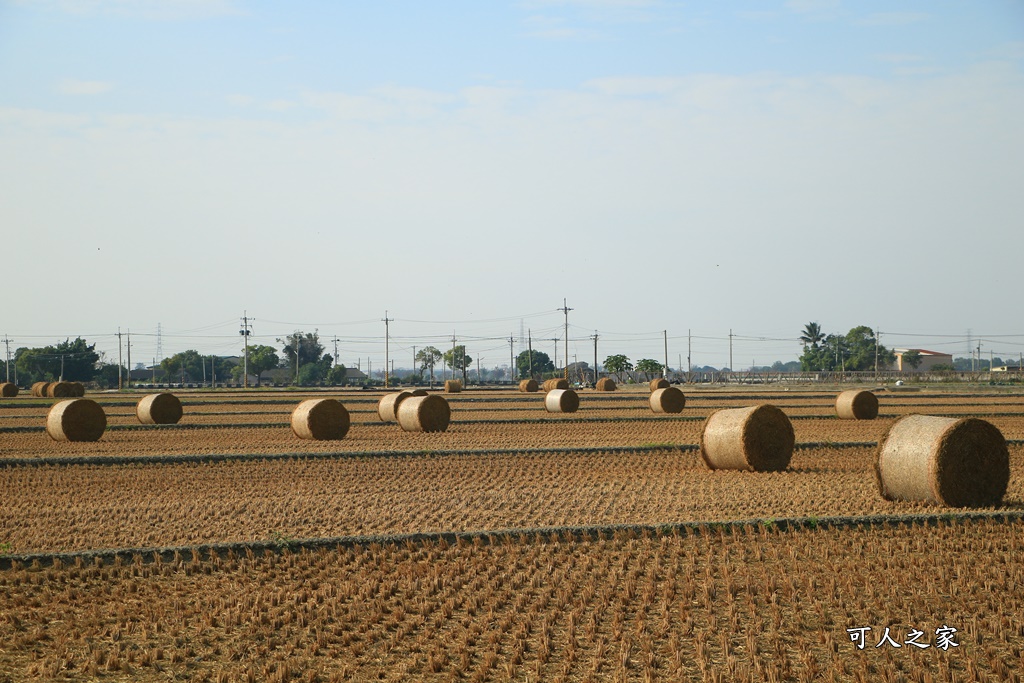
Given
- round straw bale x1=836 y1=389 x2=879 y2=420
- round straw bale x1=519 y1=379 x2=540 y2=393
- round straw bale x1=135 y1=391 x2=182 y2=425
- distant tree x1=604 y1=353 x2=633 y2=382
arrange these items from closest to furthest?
round straw bale x1=135 y1=391 x2=182 y2=425, round straw bale x1=836 y1=389 x2=879 y2=420, round straw bale x1=519 y1=379 x2=540 y2=393, distant tree x1=604 y1=353 x2=633 y2=382

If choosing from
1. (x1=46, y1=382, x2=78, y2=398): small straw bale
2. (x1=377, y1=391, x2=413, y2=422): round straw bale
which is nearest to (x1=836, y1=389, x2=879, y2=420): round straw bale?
(x1=377, y1=391, x2=413, y2=422): round straw bale

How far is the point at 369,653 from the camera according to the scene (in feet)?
29.5

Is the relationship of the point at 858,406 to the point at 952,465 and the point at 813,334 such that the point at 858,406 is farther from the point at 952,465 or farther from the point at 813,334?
the point at 813,334

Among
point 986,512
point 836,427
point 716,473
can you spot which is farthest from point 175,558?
point 836,427

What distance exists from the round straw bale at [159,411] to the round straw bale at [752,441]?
24.5 m

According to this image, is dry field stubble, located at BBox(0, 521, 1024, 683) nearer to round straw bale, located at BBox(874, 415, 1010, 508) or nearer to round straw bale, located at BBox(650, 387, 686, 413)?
round straw bale, located at BBox(874, 415, 1010, 508)

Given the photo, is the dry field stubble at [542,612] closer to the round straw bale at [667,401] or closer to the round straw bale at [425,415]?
the round straw bale at [425,415]

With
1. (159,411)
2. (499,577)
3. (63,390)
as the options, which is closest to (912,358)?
(63,390)

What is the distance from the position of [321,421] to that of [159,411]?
11.9 meters

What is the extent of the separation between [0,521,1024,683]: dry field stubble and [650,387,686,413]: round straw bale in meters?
34.5

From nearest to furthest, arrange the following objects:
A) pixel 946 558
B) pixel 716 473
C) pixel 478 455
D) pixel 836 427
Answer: pixel 946 558 < pixel 716 473 < pixel 478 455 < pixel 836 427

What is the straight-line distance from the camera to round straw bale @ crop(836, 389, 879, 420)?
1629 inches

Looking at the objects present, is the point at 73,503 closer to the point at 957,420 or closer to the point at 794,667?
the point at 794,667

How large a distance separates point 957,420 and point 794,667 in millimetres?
9568
